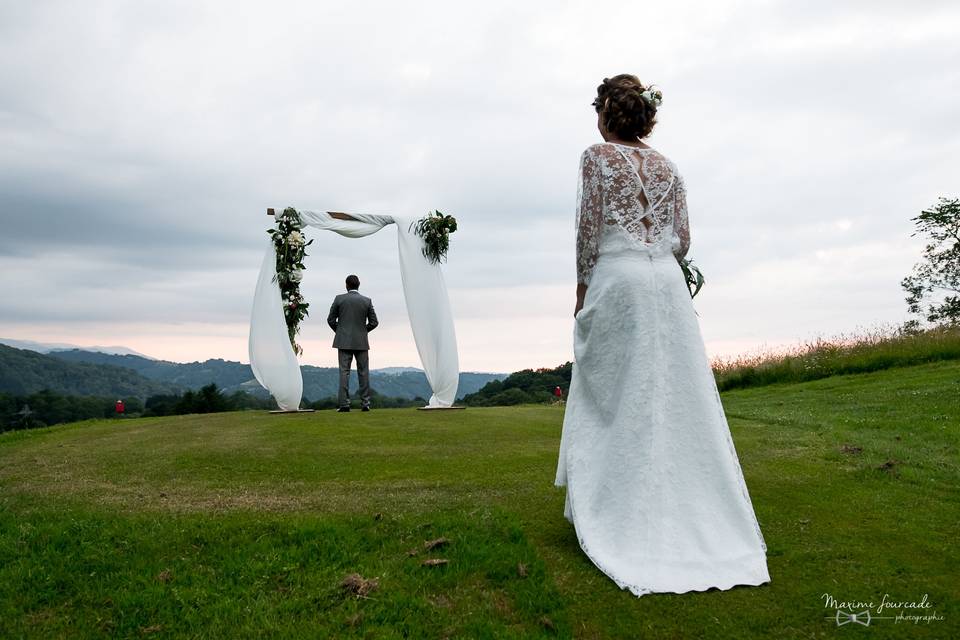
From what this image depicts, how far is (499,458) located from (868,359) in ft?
50.5

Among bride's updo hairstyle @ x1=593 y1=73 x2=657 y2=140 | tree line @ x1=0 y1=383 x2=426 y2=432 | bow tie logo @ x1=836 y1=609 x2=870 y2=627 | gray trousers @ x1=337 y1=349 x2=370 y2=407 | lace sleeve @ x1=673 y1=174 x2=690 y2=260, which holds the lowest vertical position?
bow tie logo @ x1=836 y1=609 x2=870 y2=627

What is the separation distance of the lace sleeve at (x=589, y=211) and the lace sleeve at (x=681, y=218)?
0.57m

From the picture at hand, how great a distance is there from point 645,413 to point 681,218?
4.80 ft

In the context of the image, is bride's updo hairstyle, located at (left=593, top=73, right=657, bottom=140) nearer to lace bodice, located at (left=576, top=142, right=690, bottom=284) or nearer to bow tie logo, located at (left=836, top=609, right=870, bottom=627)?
lace bodice, located at (left=576, top=142, right=690, bottom=284)

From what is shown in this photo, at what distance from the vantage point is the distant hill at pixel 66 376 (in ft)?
236

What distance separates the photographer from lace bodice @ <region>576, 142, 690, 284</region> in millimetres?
4586

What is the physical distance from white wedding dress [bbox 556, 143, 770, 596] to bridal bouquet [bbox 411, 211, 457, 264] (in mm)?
Result: 10325

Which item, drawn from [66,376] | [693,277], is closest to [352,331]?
[693,277]

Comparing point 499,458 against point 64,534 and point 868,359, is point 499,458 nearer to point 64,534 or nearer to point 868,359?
point 64,534

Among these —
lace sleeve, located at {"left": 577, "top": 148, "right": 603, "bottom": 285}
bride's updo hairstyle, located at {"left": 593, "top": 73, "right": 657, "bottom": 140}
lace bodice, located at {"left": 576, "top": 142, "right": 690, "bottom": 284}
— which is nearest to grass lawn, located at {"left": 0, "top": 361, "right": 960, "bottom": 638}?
lace sleeve, located at {"left": 577, "top": 148, "right": 603, "bottom": 285}

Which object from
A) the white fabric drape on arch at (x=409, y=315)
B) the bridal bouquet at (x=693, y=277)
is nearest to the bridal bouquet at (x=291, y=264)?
the white fabric drape on arch at (x=409, y=315)

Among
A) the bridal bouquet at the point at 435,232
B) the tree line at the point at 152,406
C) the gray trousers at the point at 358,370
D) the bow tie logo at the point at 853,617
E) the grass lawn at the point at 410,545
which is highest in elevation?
the bridal bouquet at the point at 435,232

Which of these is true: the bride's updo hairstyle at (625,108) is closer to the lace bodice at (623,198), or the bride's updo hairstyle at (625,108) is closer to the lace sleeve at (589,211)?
the lace bodice at (623,198)

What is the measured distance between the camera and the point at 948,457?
7566mm
